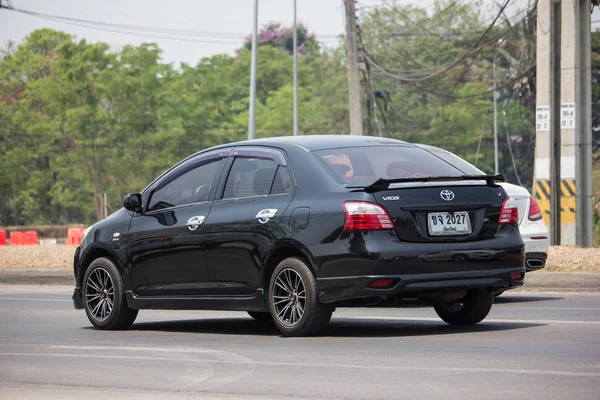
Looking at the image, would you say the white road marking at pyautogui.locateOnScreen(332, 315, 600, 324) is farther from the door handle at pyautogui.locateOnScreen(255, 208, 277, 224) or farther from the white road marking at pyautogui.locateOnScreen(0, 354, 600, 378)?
the white road marking at pyautogui.locateOnScreen(0, 354, 600, 378)

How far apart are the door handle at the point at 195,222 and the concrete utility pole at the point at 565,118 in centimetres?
1276

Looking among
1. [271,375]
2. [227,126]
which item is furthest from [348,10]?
[227,126]

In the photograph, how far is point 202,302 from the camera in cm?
1096

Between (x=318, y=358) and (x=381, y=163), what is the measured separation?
2.43 m

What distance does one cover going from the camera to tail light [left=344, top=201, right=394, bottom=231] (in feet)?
31.9

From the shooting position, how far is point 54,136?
72.0 metres

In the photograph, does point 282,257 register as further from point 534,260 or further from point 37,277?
point 37,277

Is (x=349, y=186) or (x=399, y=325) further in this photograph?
(x=399, y=325)

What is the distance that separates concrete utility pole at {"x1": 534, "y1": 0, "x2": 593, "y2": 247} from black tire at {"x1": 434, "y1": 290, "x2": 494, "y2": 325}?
12.1m

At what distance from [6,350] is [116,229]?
7.60 ft

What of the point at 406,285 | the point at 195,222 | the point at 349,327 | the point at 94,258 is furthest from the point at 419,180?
the point at 94,258

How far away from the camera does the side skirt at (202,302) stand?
1045cm

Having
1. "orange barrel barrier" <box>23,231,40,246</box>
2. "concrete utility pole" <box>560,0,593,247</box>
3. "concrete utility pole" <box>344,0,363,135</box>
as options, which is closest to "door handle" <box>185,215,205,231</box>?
"concrete utility pole" <box>560,0,593,247</box>

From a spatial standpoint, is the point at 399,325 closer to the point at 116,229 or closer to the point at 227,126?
the point at 116,229
